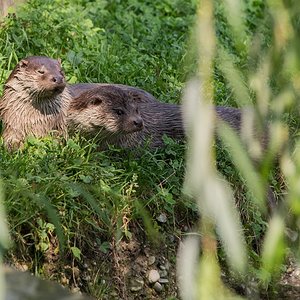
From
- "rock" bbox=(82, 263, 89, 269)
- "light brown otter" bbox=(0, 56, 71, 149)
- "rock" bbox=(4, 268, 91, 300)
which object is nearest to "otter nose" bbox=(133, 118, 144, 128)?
"light brown otter" bbox=(0, 56, 71, 149)

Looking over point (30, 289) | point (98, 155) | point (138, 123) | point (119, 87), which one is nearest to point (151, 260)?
point (98, 155)

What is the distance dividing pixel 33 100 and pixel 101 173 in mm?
754

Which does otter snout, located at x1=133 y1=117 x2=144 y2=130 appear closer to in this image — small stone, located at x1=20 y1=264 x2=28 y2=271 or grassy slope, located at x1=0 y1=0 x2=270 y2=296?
grassy slope, located at x1=0 y1=0 x2=270 y2=296

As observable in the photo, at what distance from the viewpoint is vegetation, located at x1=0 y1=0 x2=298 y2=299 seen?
171 inches

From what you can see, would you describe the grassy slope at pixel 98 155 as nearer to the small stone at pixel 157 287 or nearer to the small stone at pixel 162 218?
the small stone at pixel 162 218

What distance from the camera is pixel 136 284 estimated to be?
463 cm

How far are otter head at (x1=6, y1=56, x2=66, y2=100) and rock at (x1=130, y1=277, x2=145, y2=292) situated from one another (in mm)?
1136

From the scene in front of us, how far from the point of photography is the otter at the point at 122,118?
5.39 metres

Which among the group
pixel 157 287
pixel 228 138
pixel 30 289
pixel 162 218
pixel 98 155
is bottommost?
pixel 157 287

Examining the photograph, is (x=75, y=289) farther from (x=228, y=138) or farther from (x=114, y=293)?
(x=228, y=138)

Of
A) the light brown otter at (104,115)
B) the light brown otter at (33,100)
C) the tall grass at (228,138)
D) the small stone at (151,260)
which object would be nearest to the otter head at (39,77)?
the light brown otter at (33,100)

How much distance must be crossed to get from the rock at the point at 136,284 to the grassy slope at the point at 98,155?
204 millimetres

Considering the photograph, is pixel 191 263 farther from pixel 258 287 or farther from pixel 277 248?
pixel 258 287

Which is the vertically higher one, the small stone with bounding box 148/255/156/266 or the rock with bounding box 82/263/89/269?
the rock with bounding box 82/263/89/269
